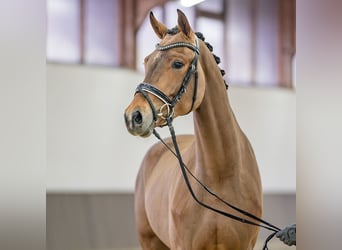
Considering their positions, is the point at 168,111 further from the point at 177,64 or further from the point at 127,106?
the point at 127,106

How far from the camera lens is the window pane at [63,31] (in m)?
3.07

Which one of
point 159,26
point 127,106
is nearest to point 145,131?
point 159,26

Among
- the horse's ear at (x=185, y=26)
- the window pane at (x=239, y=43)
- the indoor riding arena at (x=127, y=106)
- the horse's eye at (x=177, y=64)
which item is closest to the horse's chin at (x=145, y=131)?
the horse's eye at (x=177, y=64)

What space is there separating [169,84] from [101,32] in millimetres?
1408

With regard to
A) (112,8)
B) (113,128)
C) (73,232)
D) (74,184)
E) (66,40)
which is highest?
(112,8)

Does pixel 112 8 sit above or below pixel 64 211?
above

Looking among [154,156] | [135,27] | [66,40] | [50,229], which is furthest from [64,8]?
[50,229]

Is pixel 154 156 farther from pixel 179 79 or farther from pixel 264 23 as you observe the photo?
pixel 179 79

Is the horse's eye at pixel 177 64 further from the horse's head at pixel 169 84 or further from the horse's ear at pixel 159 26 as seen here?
the horse's ear at pixel 159 26

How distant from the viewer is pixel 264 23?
3.10 meters

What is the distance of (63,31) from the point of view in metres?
3.09

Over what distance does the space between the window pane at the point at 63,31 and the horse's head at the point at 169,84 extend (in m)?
1.20

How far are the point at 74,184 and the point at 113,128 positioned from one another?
0.40m

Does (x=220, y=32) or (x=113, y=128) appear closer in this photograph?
(x=220, y=32)
